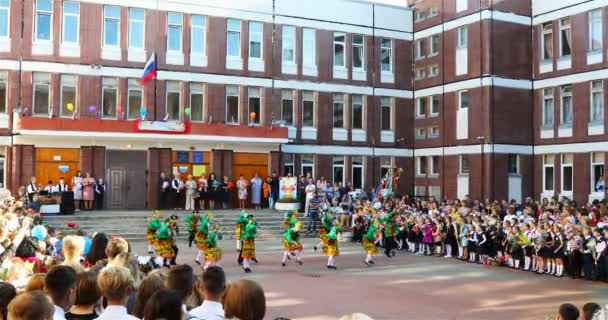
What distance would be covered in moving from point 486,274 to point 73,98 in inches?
828

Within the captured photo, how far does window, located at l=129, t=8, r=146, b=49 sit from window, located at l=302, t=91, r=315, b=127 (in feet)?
29.1

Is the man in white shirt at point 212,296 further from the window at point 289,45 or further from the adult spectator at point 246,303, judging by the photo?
the window at point 289,45

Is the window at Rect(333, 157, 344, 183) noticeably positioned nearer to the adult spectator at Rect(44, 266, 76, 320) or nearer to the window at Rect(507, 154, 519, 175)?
the window at Rect(507, 154, 519, 175)

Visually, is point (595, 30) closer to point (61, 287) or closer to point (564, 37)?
point (564, 37)

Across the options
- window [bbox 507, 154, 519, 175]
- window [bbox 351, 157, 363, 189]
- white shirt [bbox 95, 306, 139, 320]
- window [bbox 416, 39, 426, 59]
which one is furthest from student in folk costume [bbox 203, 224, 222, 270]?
window [bbox 416, 39, 426, 59]

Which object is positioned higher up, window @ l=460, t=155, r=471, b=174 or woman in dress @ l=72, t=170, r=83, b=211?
window @ l=460, t=155, r=471, b=174

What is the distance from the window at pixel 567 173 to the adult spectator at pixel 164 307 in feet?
97.3

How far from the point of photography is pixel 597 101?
30047 millimetres

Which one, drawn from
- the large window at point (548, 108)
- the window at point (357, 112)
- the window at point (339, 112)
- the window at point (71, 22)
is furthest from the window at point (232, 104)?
the large window at point (548, 108)

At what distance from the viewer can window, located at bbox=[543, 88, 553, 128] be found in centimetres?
3259

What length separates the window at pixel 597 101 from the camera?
1168 inches

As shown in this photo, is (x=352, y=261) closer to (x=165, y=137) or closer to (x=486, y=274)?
(x=486, y=274)

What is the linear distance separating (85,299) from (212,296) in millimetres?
1036

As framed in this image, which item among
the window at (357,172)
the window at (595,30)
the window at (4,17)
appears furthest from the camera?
the window at (357,172)
